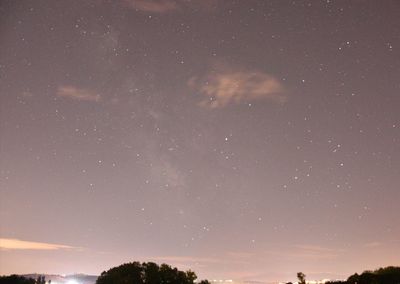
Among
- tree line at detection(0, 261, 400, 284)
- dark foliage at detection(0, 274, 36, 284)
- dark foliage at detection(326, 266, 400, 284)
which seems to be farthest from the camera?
dark foliage at detection(0, 274, 36, 284)

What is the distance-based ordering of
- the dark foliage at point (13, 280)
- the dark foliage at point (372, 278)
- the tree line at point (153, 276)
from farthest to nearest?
1. the dark foliage at point (13, 280)
2. the tree line at point (153, 276)
3. the dark foliage at point (372, 278)

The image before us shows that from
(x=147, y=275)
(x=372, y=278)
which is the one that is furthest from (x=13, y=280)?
(x=372, y=278)

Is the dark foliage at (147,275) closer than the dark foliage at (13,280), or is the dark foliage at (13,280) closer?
the dark foliage at (147,275)

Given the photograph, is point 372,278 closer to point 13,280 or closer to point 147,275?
point 147,275

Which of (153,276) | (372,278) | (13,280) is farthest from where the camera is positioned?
(13,280)

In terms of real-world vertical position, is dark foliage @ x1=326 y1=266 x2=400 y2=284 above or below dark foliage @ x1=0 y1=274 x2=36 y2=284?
below

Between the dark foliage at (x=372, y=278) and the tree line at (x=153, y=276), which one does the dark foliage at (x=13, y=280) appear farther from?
the dark foliage at (x=372, y=278)

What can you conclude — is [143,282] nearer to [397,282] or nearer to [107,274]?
[107,274]

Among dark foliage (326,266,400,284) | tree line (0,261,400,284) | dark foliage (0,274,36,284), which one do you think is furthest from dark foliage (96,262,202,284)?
dark foliage (326,266,400,284)

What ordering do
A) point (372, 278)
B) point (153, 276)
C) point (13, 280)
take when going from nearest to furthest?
1. point (372, 278)
2. point (153, 276)
3. point (13, 280)

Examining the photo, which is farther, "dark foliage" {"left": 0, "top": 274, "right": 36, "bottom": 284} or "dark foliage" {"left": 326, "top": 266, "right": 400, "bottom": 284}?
"dark foliage" {"left": 0, "top": 274, "right": 36, "bottom": 284}

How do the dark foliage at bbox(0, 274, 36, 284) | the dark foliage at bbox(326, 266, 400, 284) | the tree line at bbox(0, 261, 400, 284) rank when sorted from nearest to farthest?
the dark foliage at bbox(326, 266, 400, 284), the tree line at bbox(0, 261, 400, 284), the dark foliage at bbox(0, 274, 36, 284)

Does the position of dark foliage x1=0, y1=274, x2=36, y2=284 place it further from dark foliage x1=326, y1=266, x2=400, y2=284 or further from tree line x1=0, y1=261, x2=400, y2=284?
dark foliage x1=326, y1=266, x2=400, y2=284

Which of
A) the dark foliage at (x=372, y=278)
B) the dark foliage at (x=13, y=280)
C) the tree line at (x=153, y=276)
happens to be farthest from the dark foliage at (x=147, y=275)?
the dark foliage at (x=372, y=278)
